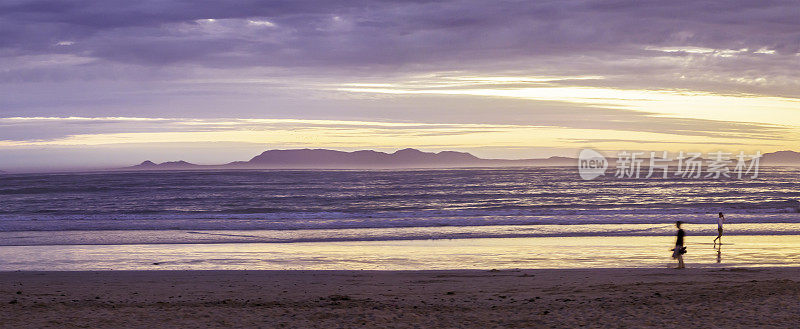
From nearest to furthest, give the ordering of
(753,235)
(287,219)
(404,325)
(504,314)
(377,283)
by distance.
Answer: (404,325) < (504,314) < (377,283) < (753,235) < (287,219)

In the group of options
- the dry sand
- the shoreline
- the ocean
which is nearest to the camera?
the dry sand

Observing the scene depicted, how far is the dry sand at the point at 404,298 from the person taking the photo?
8953 millimetres

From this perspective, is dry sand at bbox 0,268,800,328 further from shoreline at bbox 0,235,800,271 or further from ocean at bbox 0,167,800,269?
ocean at bbox 0,167,800,269

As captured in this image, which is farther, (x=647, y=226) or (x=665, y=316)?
(x=647, y=226)

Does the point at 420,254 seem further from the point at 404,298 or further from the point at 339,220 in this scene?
the point at 339,220

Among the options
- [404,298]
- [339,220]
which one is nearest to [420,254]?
[404,298]

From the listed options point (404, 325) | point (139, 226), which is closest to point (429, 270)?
point (404, 325)

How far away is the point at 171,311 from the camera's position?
387 inches

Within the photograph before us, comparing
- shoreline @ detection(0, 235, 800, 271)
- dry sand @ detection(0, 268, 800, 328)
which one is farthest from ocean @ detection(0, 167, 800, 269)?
dry sand @ detection(0, 268, 800, 328)

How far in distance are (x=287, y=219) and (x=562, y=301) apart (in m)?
24.0

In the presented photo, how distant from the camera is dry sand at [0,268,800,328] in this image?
8953 millimetres

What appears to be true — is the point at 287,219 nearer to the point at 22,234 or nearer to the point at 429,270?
the point at 22,234

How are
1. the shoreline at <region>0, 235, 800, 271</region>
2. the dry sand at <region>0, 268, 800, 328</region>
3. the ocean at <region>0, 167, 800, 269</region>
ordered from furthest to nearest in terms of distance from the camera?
the ocean at <region>0, 167, 800, 269</region> < the shoreline at <region>0, 235, 800, 271</region> < the dry sand at <region>0, 268, 800, 328</region>

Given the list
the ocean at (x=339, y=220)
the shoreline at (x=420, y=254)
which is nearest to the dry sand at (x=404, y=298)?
the shoreline at (x=420, y=254)
